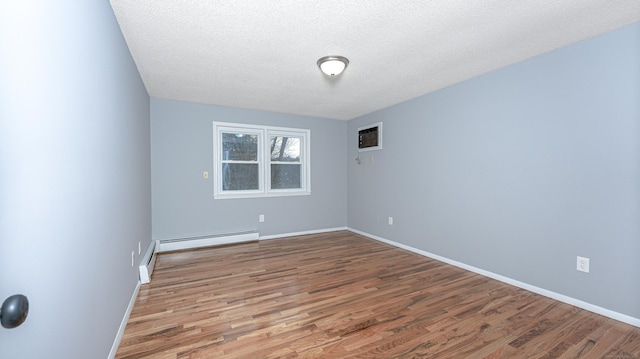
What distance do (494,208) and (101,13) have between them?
3846 millimetres

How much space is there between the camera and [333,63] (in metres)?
2.60

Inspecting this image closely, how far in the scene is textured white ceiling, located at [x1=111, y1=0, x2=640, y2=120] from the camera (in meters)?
1.85

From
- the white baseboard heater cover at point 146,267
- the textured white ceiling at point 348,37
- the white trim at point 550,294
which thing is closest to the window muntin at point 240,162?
the textured white ceiling at point 348,37

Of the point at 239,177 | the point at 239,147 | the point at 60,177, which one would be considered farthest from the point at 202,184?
the point at 60,177

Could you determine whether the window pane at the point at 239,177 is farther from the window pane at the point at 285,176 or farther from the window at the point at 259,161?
the window pane at the point at 285,176

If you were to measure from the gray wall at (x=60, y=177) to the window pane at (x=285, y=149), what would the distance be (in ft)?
10.2

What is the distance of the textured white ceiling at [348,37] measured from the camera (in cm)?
185

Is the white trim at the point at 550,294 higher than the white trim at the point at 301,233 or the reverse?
the reverse

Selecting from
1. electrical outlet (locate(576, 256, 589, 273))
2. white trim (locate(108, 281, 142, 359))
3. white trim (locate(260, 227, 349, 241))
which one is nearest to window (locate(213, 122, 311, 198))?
white trim (locate(260, 227, 349, 241))

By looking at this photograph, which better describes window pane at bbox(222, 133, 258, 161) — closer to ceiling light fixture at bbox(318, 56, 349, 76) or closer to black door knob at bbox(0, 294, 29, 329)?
ceiling light fixture at bbox(318, 56, 349, 76)

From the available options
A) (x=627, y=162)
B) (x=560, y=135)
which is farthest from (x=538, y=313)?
(x=560, y=135)

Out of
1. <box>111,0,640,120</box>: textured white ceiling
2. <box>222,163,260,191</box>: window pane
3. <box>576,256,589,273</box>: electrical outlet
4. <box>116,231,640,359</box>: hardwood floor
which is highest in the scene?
<box>111,0,640,120</box>: textured white ceiling

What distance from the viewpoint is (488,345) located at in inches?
70.8

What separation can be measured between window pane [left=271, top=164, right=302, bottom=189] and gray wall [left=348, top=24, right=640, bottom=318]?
7.34 feet
